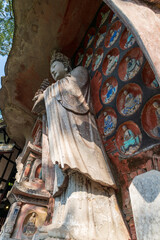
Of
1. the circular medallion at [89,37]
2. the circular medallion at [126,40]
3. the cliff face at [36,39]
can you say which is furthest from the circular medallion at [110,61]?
the cliff face at [36,39]

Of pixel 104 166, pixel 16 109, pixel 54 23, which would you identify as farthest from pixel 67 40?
pixel 104 166

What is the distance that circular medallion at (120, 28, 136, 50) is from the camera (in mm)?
2262

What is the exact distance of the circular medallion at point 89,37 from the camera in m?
3.48

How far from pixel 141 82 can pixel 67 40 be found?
7.98ft

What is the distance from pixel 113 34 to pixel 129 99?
54.5 inches

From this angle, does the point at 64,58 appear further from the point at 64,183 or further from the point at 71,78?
the point at 64,183

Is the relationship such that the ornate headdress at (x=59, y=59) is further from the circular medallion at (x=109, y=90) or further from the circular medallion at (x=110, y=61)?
the circular medallion at (x=109, y=90)

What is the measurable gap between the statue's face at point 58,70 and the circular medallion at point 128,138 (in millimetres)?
1572

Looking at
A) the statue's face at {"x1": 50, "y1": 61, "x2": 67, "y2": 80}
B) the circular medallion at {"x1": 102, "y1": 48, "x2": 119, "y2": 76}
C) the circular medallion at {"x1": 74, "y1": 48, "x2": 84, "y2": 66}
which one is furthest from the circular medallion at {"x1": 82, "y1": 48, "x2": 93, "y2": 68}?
the circular medallion at {"x1": 102, "y1": 48, "x2": 119, "y2": 76}

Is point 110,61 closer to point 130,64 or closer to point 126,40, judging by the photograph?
point 126,40

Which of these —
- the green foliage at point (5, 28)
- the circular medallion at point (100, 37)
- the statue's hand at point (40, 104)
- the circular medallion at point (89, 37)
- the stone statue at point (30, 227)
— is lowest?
the stone statue at point (30, 227)

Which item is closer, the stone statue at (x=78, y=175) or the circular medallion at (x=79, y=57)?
the stone statue at (x=78, y=175)

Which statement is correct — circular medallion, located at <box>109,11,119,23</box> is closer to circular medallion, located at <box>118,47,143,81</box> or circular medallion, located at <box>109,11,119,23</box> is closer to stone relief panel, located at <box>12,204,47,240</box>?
circular medallion, located at <box>118,47,143,81</box>

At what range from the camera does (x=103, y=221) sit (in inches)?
55.7
